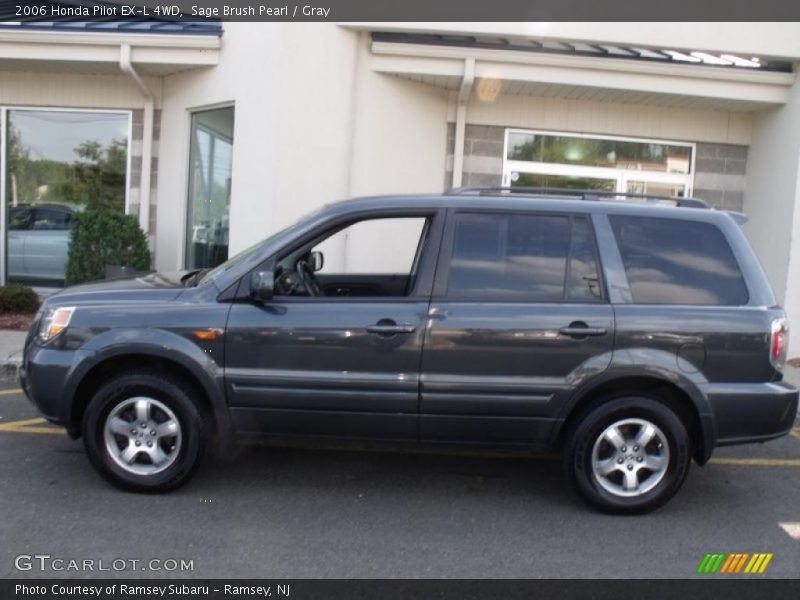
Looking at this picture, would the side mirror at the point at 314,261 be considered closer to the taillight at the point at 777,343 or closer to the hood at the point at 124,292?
the hood at the point at 124,292

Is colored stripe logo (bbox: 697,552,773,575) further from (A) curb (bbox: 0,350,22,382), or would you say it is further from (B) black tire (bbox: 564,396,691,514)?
(A) curb (bbox: 0,350,22,382)

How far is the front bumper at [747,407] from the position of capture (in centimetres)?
435

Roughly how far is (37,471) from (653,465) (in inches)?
154

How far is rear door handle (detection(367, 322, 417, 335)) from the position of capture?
435 cm

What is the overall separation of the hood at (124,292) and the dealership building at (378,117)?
163 inches

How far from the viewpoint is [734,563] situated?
12.9ft

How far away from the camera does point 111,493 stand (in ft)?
14.9

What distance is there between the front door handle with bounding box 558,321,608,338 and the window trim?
141 mm

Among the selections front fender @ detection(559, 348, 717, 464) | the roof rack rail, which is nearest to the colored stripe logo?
front fender @ detection(559, 348, 717, 464)

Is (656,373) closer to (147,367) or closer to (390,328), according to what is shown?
(390,328)

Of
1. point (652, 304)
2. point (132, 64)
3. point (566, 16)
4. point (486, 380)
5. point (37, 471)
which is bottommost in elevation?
point (37, 471)

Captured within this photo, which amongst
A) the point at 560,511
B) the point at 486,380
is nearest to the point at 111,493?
the point at 486,380

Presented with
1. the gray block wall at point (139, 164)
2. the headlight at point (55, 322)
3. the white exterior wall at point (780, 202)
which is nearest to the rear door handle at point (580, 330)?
the headlight at point (55, 322)
